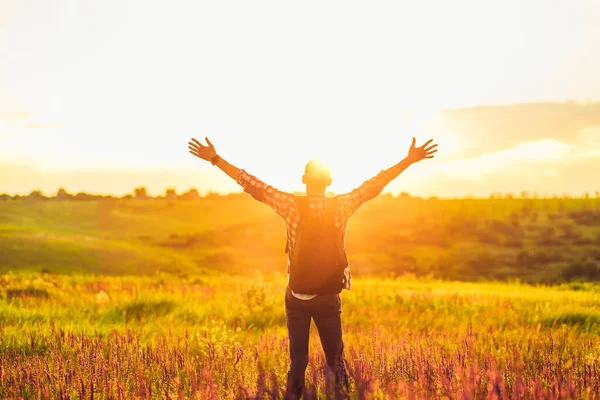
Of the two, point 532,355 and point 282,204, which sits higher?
point 282,204

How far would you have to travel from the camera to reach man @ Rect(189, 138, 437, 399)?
5.14m

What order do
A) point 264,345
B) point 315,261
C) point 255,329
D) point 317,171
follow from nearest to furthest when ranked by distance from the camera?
point 315,261
point 317,171
point 264,345
point 255,329

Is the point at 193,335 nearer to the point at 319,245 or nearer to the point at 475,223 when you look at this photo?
the point at 319,245

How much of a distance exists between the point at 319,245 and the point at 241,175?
1037 millimetres

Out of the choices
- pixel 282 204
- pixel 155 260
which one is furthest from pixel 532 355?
pixel 155 260

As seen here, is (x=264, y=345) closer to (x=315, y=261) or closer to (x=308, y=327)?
(x=308, y=327)

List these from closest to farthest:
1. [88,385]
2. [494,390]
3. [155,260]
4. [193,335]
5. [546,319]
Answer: [494,390], [88,385], [193,335], [546,319], [155,260]

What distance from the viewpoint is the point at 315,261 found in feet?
16.8

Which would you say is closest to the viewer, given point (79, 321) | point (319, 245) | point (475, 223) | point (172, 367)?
point (319, 245)

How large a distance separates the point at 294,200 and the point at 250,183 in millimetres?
507

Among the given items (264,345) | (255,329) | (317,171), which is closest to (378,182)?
(317,171)

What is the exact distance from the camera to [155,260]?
3184 cm

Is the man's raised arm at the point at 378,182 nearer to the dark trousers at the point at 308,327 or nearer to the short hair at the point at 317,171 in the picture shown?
the short hair at the point at 317,171

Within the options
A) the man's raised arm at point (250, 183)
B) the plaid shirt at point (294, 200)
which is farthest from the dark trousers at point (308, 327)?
the man's raised arm at point (250, 183)
